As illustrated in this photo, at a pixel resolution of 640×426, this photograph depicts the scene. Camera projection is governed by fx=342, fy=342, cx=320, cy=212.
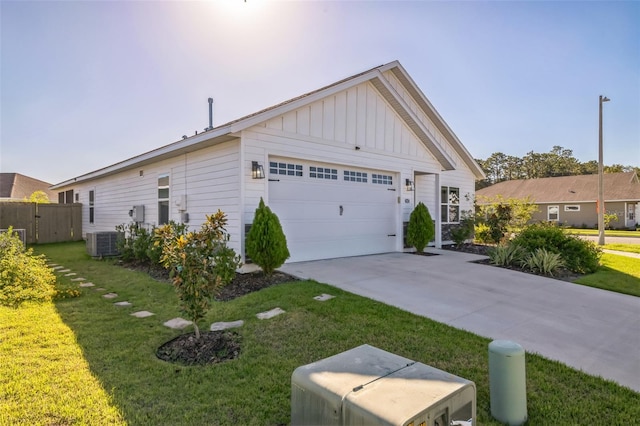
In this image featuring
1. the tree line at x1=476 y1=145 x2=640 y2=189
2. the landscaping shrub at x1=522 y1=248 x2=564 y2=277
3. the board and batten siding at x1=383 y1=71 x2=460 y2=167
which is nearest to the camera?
the landscaping shrub at x1=522 y1=248 x2=564 y2=277

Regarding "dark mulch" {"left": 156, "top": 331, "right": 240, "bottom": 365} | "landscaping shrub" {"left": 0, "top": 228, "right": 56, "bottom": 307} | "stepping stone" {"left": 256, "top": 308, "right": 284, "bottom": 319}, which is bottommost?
"dark mulch" {"left": 156, "top": 331, "right": 240, "bottom": 365}

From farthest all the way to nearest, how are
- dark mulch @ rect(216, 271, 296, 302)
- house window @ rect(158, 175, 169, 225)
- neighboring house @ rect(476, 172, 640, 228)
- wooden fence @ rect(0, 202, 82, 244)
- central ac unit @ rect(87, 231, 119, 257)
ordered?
neighboring house @ rect(476, 172, 640, 228)
wooden fence @ rect(0, 202, 82, 244)
central ac unit @ rect(87, 231, 119, 257)
house window @ rect(158, 175, 169, 225)
dark mulch @ rect(216, 271, 296, 302)

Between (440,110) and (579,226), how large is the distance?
2454 centimetres

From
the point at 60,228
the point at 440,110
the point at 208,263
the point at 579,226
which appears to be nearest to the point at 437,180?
the point at 440,110

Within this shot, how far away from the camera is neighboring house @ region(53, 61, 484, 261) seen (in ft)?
23.1

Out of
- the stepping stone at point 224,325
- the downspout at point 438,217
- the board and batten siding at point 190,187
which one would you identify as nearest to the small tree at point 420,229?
the downspout at point 438,217

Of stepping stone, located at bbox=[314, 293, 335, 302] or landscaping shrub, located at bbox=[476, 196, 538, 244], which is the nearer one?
stepping stone, located at bbox=[314, 293, 335, 302]

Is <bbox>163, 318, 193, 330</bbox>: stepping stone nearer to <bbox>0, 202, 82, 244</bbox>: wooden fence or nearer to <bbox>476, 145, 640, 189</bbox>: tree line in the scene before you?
<bbox>0, 202, 82, 244</bbox>: wooden fence

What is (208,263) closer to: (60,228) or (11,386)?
(11,386)

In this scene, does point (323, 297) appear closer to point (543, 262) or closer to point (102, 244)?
point (543, 262)

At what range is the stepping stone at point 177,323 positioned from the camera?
4124 millimetres

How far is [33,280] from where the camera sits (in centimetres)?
562

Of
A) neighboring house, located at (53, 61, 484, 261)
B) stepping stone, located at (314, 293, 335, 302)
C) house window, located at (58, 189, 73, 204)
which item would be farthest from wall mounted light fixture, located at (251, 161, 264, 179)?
house window, located at (58, 189, 73, 204)

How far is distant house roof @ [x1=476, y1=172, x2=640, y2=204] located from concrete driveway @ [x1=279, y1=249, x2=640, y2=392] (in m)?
22.5
